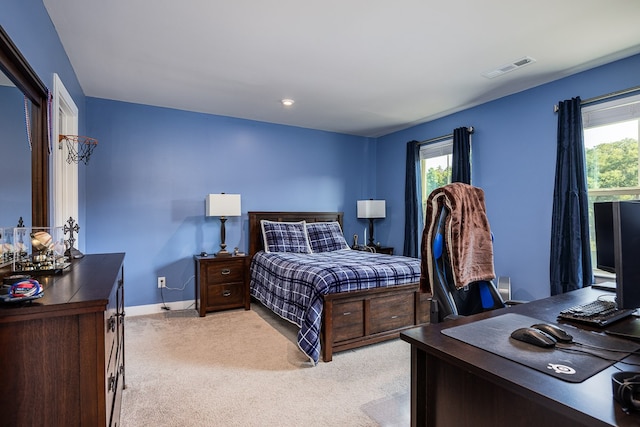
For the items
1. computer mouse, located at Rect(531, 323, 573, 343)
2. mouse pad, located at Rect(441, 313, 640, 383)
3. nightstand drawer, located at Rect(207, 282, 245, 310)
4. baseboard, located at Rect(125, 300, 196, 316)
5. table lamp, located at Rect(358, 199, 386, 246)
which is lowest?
baseboard, located at Rect(125, 300, 196, 316)

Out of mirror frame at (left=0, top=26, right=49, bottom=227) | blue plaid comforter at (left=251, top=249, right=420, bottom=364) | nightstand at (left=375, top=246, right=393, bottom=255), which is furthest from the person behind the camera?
nightstand at (left=375, top=246, right=393, bottom=255)

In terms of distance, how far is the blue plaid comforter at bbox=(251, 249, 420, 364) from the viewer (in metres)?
2.74

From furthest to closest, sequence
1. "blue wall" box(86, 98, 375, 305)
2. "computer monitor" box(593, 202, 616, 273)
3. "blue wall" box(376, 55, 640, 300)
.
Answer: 1. "blue wall" box(86, 98, 375, 305)
2. "blue wall" box(376, 55, 640, 300)
3. "computer monitor" box(593, 202, 616, 273)

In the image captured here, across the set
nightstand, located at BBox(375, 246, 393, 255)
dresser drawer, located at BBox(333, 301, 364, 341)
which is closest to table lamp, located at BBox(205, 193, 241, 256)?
dresser drawer, located at BBox(333, 301, 364, 341)

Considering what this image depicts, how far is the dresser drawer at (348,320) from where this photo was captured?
2850mm

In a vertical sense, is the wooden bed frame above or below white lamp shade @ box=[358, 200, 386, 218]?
below

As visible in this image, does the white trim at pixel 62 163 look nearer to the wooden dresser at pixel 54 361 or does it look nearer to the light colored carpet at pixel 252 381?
the light colored carpet at pixel 252 381

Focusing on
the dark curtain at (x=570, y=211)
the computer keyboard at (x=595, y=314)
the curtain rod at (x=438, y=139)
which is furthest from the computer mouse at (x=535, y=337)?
the curtain rod at (x=438, y=139)

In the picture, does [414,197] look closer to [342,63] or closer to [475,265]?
[342,63]

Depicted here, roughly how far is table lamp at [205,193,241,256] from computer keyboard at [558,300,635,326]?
353cm

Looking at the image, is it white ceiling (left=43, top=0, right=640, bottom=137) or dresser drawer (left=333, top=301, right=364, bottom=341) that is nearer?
white ceiling (left=43, top=0, right=640, bottom=137)

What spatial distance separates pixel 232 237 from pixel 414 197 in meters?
2.63

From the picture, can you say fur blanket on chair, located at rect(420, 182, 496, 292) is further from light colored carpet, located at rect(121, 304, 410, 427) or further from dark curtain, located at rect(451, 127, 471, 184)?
dark curtain, located at rect(451, 127, 471, 184)

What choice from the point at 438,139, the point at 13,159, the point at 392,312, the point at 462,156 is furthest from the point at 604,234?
the point at 438,139
